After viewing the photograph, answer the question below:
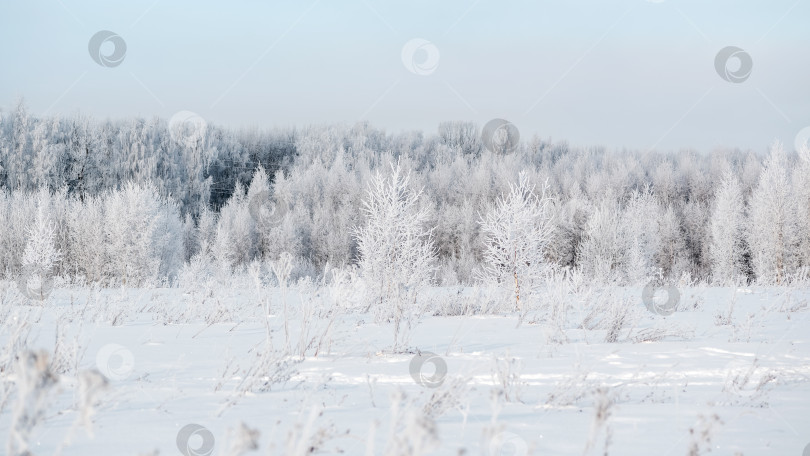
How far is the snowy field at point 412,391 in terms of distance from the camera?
2.85 meters

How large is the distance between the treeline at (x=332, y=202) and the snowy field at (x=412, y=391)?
20.6 m

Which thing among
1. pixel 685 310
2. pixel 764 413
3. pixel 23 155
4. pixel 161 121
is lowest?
pixel 764 413

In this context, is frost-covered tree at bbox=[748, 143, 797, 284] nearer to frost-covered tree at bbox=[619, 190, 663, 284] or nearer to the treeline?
the treeline

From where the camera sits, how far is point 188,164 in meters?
51.8

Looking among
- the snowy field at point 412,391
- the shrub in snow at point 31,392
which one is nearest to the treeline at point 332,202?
the snowy field at point 412,391

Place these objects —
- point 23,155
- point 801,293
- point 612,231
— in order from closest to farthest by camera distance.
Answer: point 801,293 < point 612,231 < point 23,155

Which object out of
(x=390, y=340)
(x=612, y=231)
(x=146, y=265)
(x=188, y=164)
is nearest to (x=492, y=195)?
(x=612, y=231)

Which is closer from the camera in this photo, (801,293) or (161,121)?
(801,293)

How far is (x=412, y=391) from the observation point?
170 inches

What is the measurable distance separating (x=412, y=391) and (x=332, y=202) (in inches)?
1773

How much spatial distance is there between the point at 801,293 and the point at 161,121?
5594 centimetres

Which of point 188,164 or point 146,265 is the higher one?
point 188,164

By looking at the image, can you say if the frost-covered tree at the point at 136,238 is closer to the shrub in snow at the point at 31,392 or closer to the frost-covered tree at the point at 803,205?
the shrub in snow at the point at 31,392

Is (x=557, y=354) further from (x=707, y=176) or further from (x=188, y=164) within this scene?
(x=707, y=176)
